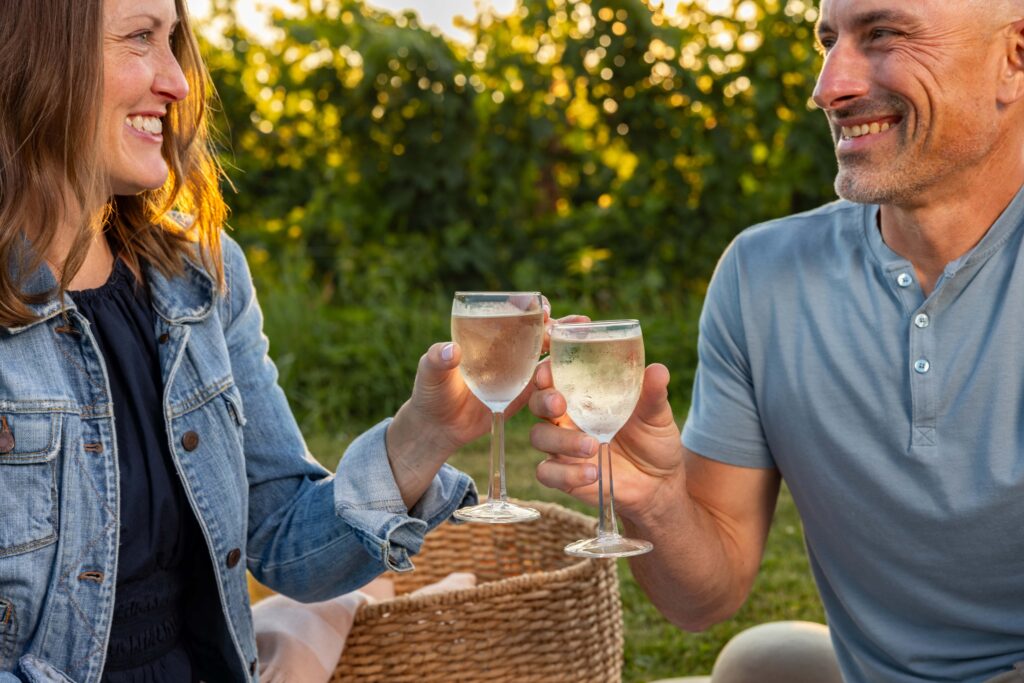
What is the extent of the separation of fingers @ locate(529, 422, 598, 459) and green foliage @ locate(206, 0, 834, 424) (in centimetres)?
462

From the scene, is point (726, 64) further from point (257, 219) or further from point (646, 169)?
point (257, 219)

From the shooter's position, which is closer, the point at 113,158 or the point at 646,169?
the point at 113,158

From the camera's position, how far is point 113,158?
7.26 ft

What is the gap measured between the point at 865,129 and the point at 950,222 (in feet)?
0.76

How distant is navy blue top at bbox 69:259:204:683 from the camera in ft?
7.20

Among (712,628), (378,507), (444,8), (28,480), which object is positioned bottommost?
(712,628)

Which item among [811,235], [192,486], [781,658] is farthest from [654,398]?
[781,658]

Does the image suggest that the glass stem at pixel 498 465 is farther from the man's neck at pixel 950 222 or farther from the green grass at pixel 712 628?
the green grass at pixel 712 628

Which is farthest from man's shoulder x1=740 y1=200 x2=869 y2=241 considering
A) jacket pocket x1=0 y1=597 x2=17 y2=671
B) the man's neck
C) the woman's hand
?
jacket pocket x1=0 y1=597 x2=17 y2=671

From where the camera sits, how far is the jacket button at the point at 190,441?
2.26 meters

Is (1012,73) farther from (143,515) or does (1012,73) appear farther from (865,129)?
(143,515)

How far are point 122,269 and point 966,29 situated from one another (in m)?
1.60

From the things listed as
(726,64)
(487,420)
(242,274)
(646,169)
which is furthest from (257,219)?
(487,420)

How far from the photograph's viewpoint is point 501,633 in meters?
2.76
